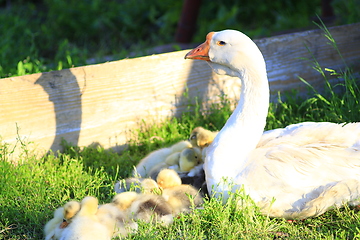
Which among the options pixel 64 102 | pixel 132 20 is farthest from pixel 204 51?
pixel 132 20

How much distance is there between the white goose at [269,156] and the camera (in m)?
3.92

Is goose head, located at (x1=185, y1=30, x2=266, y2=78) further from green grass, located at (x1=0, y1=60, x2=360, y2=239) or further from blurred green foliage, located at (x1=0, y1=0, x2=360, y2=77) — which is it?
blurred green foliage, located at (x1=0, y1=0, x2=360, y2=77)

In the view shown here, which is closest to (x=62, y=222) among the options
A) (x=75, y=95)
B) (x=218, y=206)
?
(x=218, y=206)

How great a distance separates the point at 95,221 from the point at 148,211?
1.54 feet

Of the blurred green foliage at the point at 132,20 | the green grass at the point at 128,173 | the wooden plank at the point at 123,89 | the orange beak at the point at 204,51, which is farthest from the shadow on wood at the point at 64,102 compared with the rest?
the blurred green foliage at the point at 132,20

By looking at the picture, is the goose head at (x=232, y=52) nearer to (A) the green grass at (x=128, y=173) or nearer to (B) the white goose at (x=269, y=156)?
(B) the white goose at (x=269, y=156)

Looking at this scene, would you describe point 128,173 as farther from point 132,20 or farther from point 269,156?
point 132,20

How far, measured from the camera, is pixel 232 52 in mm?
4098

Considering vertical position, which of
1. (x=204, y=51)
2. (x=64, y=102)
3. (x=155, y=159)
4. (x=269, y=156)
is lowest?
(x=155, y=159)

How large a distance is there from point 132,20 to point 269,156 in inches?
277

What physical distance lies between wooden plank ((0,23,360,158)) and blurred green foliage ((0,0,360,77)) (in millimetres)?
2517

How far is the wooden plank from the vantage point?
5.19 m

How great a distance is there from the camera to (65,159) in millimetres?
5098

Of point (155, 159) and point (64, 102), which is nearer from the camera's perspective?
point (155, 159)
